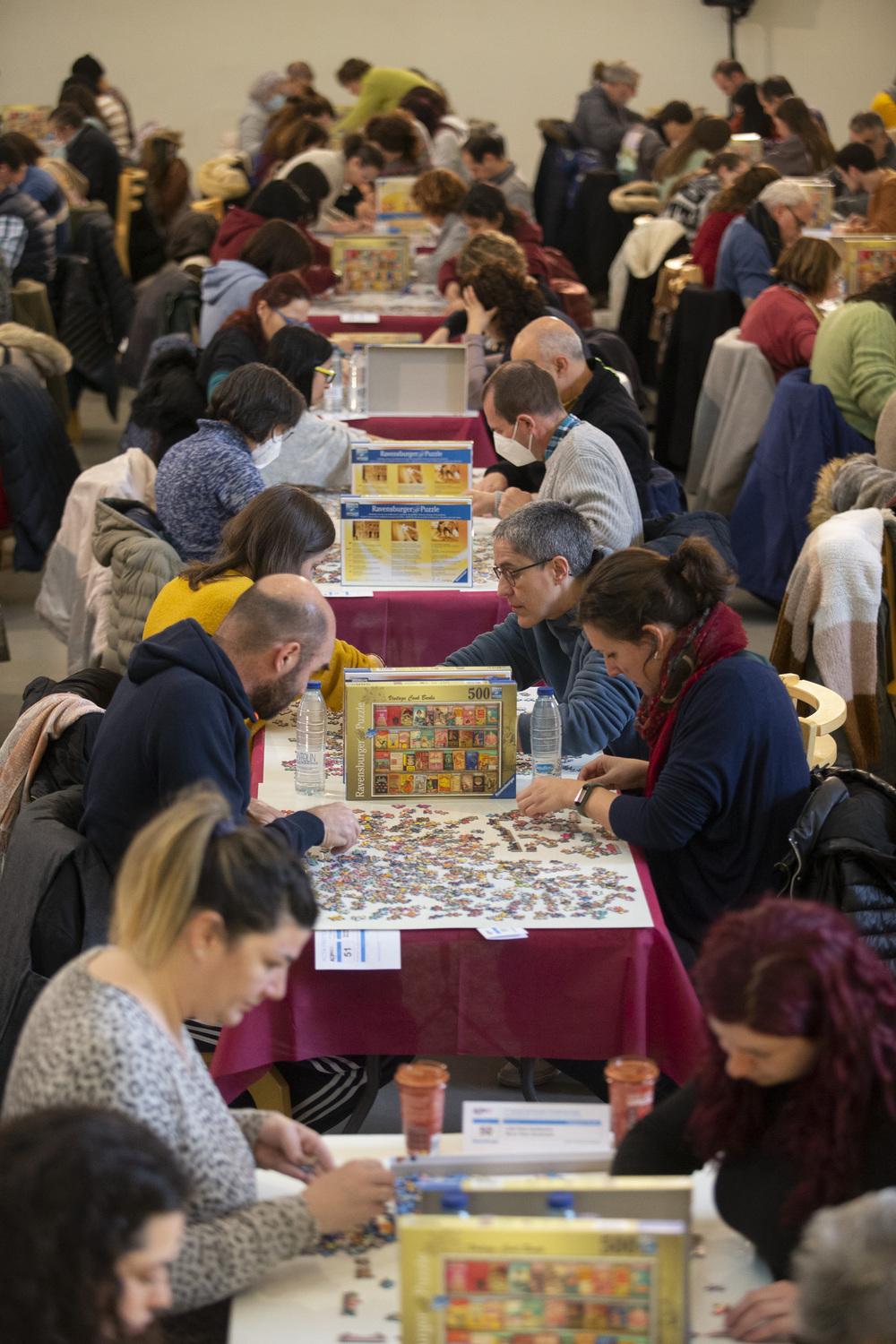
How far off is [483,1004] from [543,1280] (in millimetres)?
1008

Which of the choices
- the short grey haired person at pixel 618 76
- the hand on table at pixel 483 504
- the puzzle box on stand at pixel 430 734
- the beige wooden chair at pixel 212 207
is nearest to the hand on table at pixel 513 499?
the hand on table at pixel 483 504

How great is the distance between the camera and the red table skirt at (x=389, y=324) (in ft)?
22.7

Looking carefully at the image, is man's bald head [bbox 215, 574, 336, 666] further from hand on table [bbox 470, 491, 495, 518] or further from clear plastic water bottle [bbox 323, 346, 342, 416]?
clear plastic water bottle [bbox 323, 346, 342, 416]

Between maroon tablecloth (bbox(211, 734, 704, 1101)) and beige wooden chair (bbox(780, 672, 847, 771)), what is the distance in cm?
96

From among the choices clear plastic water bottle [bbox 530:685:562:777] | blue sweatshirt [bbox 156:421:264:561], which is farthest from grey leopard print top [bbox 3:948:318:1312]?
blue sweatshirt [bbox 156:421:264:561]

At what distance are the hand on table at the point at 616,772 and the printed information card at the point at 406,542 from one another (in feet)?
4.08

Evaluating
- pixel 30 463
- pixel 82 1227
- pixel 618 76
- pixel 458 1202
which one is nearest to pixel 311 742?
pixel 458 1202

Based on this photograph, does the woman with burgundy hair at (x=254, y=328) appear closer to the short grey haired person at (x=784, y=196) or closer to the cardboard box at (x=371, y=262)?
the cardboard box at (x=371, y=262)

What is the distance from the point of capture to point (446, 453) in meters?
4.35

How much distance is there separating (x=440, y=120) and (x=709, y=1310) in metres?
10.4

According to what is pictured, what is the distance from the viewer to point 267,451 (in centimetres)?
425

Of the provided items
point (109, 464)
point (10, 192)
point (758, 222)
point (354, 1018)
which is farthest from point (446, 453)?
point (10, 192)

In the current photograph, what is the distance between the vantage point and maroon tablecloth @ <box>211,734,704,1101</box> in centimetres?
233

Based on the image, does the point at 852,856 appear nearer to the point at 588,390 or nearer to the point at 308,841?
the point at 308,841
